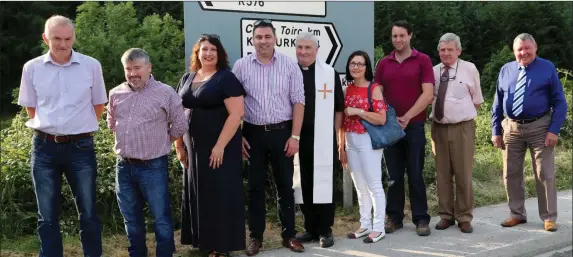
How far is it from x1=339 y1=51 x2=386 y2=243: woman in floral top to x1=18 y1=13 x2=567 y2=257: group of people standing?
1 cm

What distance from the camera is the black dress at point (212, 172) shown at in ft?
15.5

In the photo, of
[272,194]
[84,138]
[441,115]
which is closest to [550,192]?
[441,115]

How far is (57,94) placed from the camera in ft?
14.3

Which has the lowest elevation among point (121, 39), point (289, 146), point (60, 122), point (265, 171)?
point (265, 171)

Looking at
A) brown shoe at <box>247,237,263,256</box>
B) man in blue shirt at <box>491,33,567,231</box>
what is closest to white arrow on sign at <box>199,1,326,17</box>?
man in blue shirt at <box>491,33,567,231</box>

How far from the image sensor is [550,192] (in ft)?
19.6

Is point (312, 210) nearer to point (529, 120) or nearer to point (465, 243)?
point (465, 243)

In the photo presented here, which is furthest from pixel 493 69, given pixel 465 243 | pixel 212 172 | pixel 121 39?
pixel 212 172

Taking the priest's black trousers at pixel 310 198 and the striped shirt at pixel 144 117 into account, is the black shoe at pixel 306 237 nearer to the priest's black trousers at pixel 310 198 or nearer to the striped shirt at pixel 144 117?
the priest's black trousers at pixel 310 198

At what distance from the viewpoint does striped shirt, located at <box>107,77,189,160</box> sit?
4555 millimetres

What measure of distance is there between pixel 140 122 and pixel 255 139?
936 millimetres

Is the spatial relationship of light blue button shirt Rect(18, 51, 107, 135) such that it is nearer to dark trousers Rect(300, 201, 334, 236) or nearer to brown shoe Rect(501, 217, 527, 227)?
dark trousers Rect(300, 201, 334, 236)

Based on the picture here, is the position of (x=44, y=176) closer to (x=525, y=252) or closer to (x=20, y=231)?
(x=20, y=231)

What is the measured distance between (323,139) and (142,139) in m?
1.54
